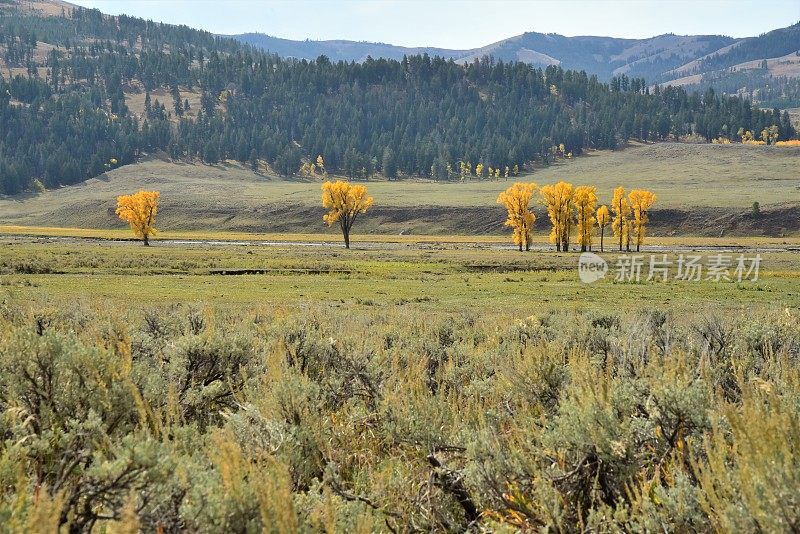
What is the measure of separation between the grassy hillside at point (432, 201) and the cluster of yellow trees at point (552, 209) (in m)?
42.3

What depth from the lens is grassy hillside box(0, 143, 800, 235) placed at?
428 feet

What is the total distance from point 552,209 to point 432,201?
69.5m

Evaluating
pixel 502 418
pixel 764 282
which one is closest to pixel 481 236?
pixel 764 282

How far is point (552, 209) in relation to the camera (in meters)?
83.6

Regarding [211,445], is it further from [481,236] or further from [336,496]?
[481,236]

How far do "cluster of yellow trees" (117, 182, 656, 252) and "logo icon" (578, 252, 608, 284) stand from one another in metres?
13.5

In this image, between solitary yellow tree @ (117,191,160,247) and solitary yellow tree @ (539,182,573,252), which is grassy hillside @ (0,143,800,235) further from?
solitary yellow tree @ (117,191,160,247)

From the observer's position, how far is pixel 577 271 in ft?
185

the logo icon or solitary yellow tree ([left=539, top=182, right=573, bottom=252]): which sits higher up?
solitary yellow tree ([left=539, top=182, right=573, bottom=252])

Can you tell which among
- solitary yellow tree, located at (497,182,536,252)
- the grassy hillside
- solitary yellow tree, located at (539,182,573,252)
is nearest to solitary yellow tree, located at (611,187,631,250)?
solitary yellow tree, located at (539,182,573,252)

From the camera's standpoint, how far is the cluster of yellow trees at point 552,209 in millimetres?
83562

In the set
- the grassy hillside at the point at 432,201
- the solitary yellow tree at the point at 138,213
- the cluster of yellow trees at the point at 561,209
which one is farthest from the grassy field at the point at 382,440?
the grassy hillside at the point at 432,201

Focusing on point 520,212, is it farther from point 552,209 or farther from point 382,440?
point 382,440

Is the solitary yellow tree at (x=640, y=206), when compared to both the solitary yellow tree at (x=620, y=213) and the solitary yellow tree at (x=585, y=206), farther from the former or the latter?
the solitary yellow tree at (x=585, y=206)
